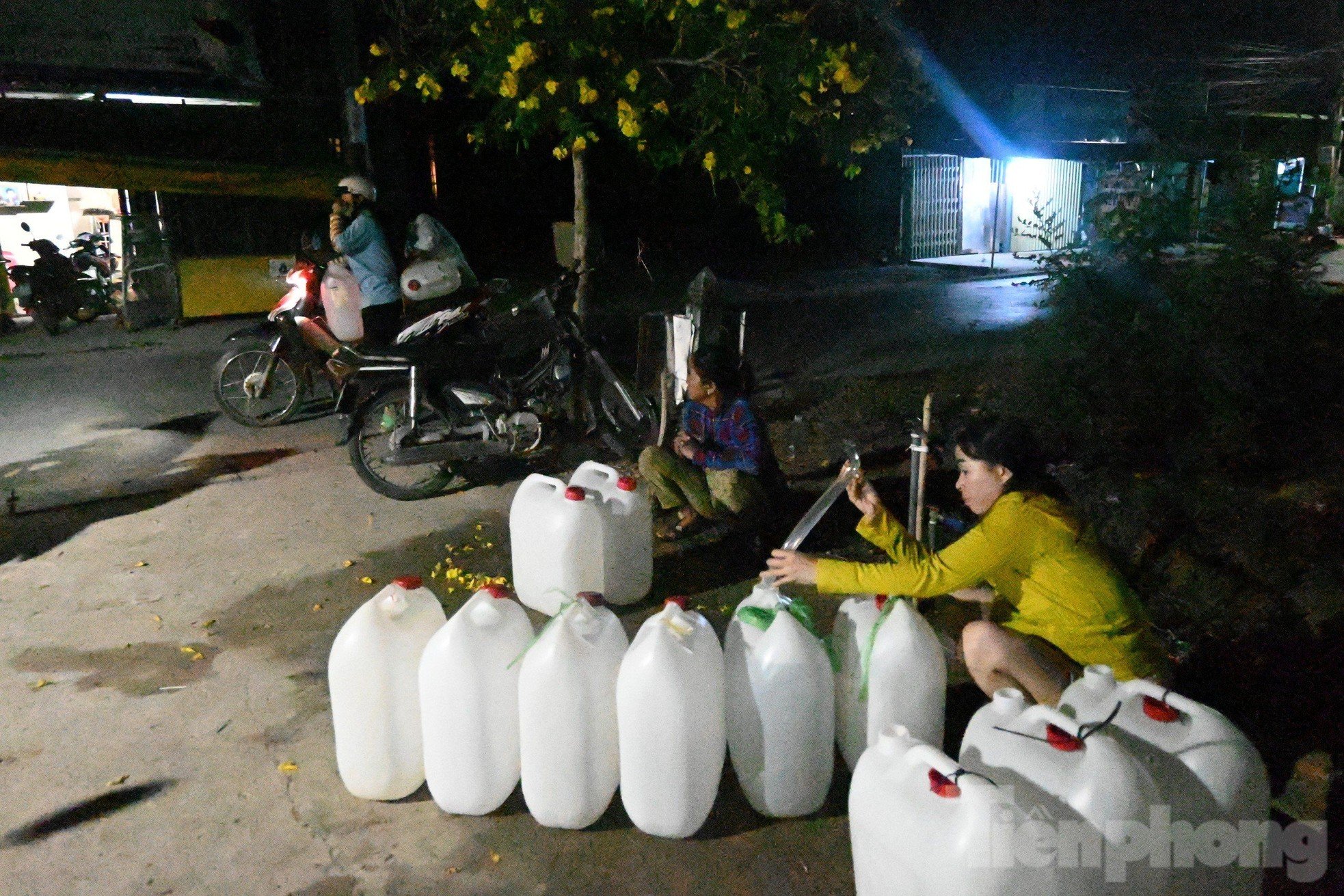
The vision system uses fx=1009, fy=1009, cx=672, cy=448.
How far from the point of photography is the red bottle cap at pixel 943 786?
7.23 feet

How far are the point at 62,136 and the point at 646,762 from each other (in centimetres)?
1282

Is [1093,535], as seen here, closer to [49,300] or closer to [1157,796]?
[1157,796]

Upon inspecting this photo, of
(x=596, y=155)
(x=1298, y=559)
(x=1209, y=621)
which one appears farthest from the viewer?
(x=596, y=155)

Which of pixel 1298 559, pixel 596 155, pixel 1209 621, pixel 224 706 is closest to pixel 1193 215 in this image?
pixel 1298 559

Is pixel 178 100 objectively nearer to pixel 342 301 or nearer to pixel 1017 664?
pixel 342 301

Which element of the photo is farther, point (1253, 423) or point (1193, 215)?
point (1193, 215)

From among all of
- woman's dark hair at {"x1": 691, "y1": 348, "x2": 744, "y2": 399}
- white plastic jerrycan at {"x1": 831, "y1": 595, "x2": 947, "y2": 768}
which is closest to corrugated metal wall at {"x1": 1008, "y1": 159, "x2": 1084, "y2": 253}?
woman's dark hair at {"x1": 691, "y1": 348, "x2": 744, "y2": 399}

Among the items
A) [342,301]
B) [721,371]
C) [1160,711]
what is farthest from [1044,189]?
[1160,711]

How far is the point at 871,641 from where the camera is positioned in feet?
10.3

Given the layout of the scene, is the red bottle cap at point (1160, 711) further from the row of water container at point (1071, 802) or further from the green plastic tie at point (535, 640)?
the green plastic tie at point (535, 640)

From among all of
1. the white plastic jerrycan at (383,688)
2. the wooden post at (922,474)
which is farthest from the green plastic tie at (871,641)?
the white plastic jerrycan at (383,688)

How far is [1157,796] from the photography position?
238cm

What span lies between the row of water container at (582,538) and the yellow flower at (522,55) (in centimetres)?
299

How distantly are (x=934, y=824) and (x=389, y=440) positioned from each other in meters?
4.85
